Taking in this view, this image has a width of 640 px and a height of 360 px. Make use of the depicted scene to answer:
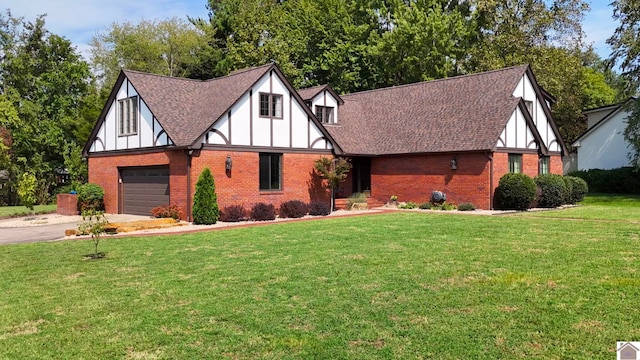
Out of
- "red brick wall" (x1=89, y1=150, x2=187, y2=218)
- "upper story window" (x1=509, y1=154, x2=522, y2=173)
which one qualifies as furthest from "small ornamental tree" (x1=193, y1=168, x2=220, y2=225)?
"upper story window" (x1=509, y1=154, x2=522, y2=173)

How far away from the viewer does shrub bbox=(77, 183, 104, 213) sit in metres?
25.0

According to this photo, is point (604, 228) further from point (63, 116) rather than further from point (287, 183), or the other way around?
point (63, 116)

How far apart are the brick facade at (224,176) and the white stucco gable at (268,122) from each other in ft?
1.73

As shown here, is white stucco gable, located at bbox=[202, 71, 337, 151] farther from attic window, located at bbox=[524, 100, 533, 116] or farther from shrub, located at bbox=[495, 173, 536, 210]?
attic window, located at bbox=[524, 100, 533, 116]

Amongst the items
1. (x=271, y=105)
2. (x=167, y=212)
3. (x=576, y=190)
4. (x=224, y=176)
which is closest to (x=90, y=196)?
(x=167, y=212)

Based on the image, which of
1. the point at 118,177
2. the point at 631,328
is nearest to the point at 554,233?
the point at 631,328

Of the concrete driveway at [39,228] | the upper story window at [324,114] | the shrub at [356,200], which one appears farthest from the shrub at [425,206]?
the concrete driveway at [39,228]

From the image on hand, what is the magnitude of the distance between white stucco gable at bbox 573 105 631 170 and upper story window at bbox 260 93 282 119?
27.2 meters

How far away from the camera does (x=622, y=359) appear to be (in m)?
5.28

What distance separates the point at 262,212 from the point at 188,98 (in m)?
7.11

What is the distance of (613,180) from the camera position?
36500 mm

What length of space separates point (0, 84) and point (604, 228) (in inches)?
1656

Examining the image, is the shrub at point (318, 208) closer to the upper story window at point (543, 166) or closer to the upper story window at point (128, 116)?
the upper story window at point (128, 116)

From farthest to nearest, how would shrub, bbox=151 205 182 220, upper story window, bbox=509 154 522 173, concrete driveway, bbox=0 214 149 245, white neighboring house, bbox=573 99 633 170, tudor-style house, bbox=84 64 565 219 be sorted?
1. white neighboring house, bbox=573 99 633 170
2. upper story window, bbox=509 154 522 173
3. tudor-style house, bbox=84 64 565 219
4. shrub, bbox=151 205 182 220
5. concrete driveway, bbox=0 214 149 245
